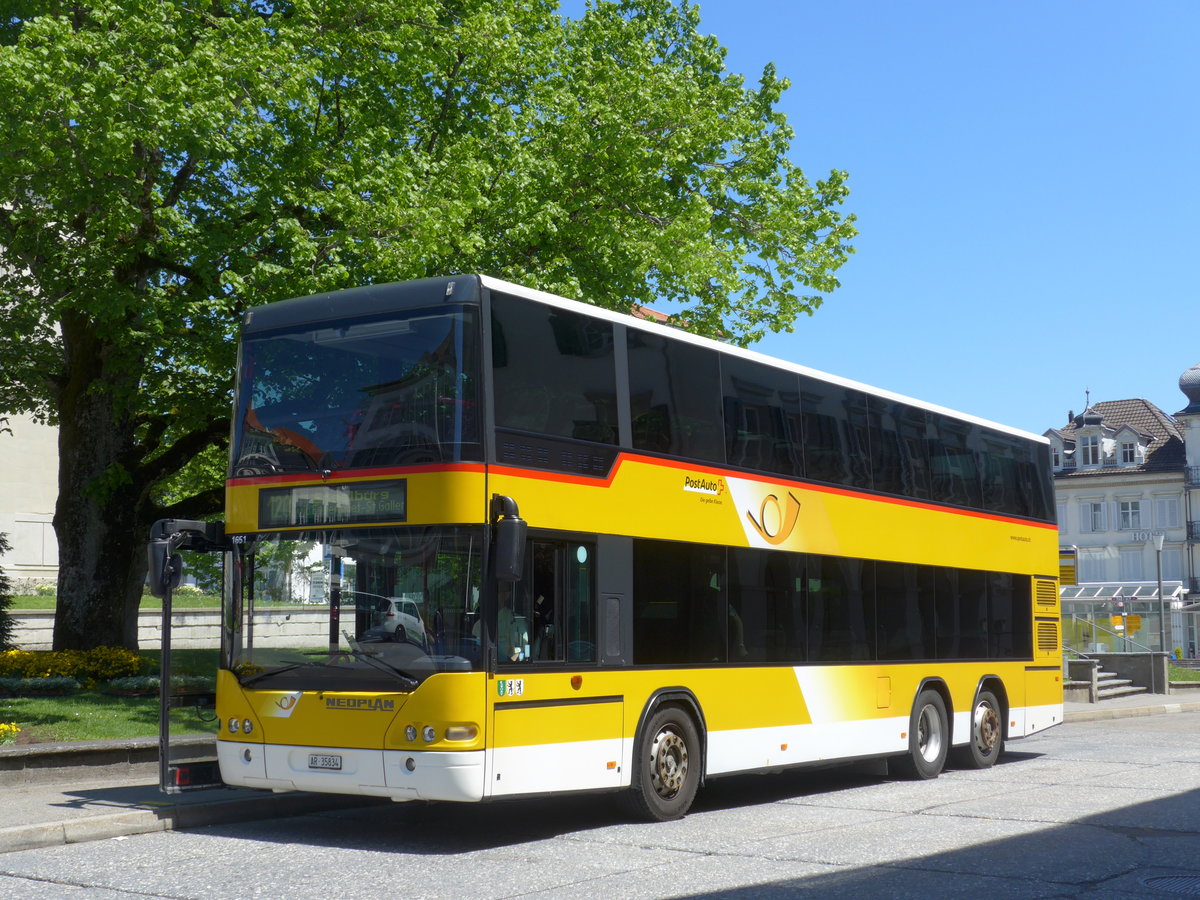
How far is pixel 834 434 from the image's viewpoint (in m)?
14.8

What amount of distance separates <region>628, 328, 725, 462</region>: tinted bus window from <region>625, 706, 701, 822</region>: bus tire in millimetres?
2335

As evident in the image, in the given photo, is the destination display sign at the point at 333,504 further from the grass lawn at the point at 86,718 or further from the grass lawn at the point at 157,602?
the grass lawn at the point at 157,602

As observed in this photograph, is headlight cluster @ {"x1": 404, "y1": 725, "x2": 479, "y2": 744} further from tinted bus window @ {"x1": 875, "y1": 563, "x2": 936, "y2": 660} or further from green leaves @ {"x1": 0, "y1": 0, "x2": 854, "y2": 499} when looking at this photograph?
green leaves @ {"x1": 0, "y1": 0, "x2": 854, "y2": 499}

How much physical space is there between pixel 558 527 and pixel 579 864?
2620mm

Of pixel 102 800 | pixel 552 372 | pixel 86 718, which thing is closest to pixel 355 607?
pixel 552 372

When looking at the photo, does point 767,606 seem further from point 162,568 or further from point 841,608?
point 162,568

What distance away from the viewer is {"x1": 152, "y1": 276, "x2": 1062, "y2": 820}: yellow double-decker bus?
10266 millimetres

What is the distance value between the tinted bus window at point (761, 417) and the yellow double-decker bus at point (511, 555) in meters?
0.03

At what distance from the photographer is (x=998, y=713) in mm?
17797

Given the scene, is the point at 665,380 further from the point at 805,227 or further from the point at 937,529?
the point at 805,227

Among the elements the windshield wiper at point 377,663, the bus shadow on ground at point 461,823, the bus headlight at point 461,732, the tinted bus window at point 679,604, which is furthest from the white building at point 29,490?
the bus headlight at point 461,732

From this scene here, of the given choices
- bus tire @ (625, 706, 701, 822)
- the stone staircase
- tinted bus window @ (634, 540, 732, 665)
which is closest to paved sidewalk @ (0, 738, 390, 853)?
bus tire @ (625, 706, 701, 822)

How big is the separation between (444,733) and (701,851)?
2.03 metres

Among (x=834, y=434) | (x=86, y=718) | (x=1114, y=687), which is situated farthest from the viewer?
(x=1114, y=687)
